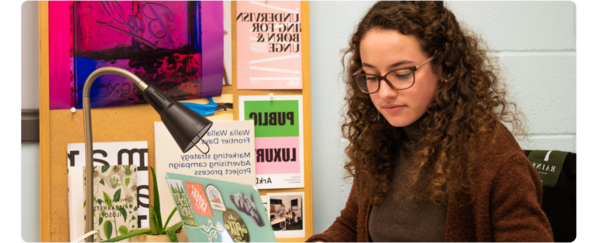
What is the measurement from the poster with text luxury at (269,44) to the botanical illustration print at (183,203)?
0.45 metres

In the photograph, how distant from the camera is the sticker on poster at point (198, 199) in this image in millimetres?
744

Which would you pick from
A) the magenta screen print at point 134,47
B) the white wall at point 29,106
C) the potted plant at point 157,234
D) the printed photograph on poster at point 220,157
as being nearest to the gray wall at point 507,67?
the printed photograph on poster at point 220,157

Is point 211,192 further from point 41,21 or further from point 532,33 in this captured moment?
point 532,33

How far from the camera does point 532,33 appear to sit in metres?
1.24

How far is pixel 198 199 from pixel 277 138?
46 cm

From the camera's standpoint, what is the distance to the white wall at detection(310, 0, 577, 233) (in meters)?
1.21

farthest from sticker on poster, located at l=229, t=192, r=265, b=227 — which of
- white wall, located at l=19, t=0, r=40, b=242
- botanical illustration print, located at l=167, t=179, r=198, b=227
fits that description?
white wall, located at l=19, t=0, r=40, b=242

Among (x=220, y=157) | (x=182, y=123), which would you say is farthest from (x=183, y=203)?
(x=220, y=157)

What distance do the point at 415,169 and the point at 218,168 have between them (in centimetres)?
62

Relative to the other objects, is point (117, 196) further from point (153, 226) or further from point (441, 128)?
point (441, 128)

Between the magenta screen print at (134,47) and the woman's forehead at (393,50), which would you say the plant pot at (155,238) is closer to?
the magenta screen print at (134,47)

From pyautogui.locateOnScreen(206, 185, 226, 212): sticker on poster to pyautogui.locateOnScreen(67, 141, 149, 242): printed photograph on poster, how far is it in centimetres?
50

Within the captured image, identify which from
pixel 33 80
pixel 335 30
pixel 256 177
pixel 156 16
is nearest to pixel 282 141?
pixel 256 177

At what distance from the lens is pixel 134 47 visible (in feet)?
3.71
